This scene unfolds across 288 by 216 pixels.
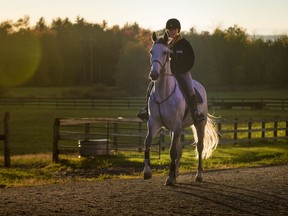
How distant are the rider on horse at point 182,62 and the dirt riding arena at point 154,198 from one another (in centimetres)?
176

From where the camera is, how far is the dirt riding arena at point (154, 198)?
10.0m

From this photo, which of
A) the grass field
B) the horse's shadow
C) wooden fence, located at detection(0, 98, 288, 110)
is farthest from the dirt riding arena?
wooden fence, located at detection(0, 98, 288, 110)

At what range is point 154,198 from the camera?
36.5 feet

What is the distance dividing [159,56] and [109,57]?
429ft

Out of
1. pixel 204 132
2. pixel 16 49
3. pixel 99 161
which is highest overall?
pixel 16 49

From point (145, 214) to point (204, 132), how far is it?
590 centimetres

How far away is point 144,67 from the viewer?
11488 cm

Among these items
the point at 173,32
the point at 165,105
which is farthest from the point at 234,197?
the point at 173,32

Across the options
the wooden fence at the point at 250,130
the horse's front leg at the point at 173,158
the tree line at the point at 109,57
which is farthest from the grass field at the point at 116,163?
the tree line at the point at 109,57

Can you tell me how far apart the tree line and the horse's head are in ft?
351

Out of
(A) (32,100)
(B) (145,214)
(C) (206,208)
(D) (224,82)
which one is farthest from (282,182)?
(D) (224,82)

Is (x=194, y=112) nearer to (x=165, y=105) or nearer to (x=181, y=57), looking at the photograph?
(x=165, y=105)

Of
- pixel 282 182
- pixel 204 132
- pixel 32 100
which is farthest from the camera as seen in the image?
pixel 32 100

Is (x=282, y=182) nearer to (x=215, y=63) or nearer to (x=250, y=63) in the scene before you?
(x=215, y=63)
